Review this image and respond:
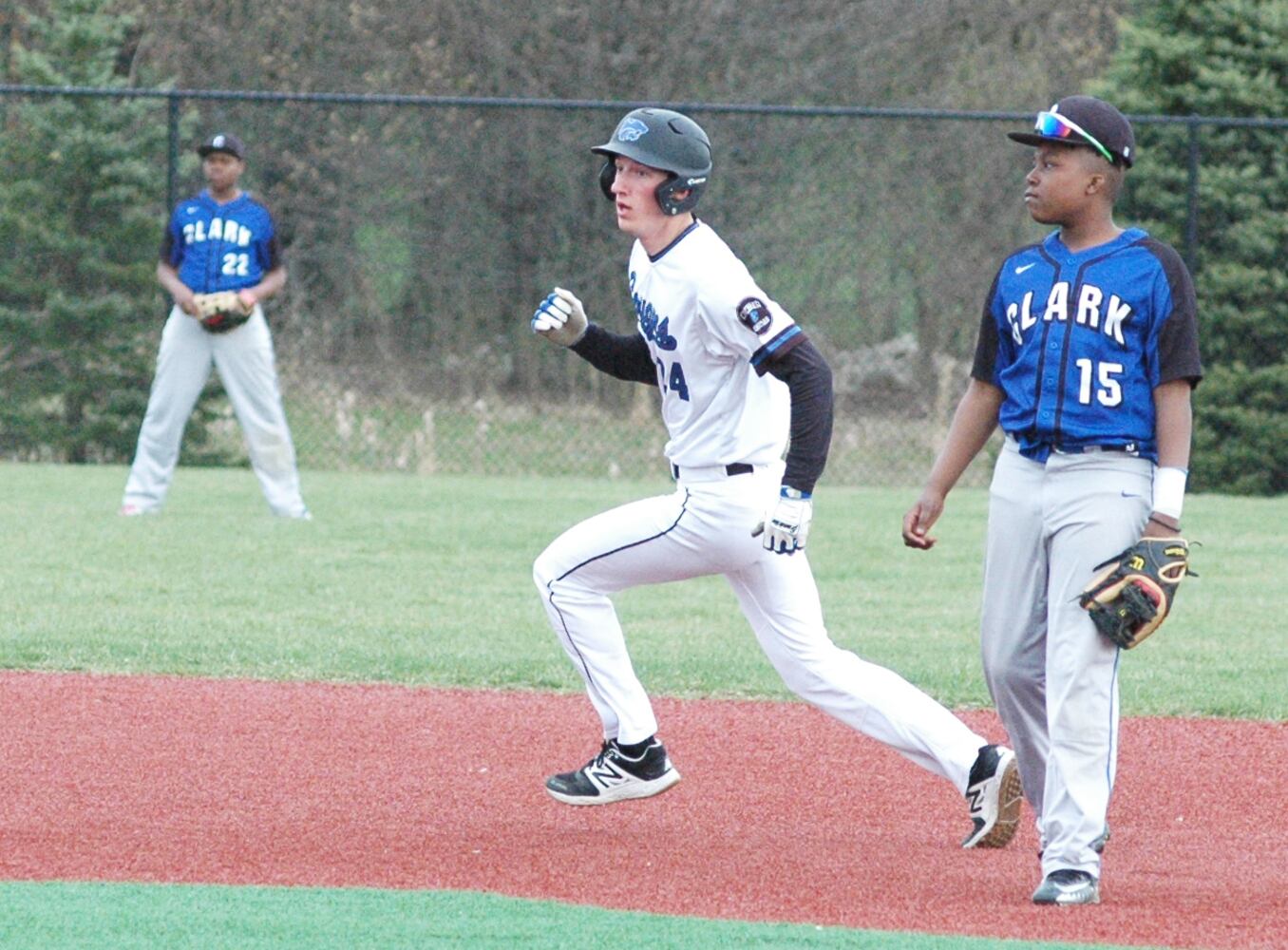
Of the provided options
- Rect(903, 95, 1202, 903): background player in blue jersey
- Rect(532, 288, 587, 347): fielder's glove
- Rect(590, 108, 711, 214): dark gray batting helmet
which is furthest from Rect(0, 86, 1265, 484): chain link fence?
Rect(903, 95, 1202, 903): background player in blue jersey

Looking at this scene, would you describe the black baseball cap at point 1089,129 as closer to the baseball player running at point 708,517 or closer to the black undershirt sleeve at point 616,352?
the baseball player running at point 708,517

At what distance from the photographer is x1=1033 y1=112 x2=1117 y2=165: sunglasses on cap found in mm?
4477

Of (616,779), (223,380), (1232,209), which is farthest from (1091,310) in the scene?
(1232,209)

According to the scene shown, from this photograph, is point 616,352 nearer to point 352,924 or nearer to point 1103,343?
point 1103,343

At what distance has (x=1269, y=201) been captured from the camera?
15.7 m

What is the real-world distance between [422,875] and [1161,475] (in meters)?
1.94

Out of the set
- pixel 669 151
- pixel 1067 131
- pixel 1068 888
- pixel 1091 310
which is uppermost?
pixel 1067 131

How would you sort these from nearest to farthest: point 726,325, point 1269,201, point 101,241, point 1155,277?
1. point 1155,277
2. point 726,325
3. point 1269,201
4. point 101,241

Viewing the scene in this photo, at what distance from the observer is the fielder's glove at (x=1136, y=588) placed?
4293 millimetres

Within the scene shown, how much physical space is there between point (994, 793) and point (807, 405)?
3.59ft

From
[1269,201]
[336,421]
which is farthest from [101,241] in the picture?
[1269,201]

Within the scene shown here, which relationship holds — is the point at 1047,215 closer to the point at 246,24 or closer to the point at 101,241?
the point at 101,241

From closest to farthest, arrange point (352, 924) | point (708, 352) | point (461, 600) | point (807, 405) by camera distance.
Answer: point (352, 924) < point (807, 405) < point (708, 352) < point (461, 600)

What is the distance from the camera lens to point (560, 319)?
5395mm
